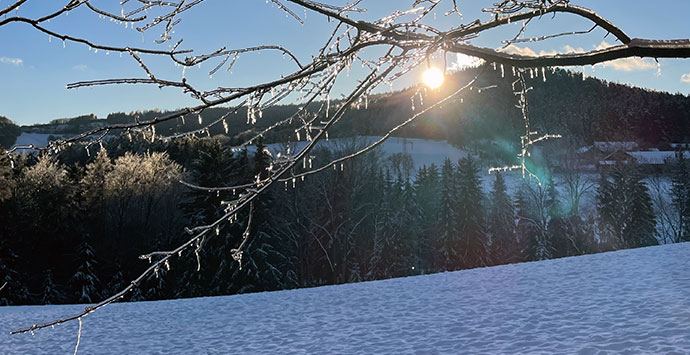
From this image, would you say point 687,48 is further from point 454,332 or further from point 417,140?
point 417,140

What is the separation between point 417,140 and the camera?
7512cm

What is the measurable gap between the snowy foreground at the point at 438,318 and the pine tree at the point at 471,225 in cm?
2114

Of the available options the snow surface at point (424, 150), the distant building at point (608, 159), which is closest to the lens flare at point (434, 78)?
Answer: the distant building at point (608, 159)

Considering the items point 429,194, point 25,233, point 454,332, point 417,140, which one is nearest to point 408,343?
point 454,332

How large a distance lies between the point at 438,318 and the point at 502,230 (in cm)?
2918

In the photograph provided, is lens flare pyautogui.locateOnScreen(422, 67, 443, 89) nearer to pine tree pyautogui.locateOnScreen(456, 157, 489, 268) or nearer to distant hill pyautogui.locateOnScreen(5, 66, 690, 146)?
pine tree pyautogui.locateOnScreen(456, 157, 489, 268)

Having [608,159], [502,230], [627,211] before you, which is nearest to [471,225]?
[502,230]

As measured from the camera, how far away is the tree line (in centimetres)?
2475

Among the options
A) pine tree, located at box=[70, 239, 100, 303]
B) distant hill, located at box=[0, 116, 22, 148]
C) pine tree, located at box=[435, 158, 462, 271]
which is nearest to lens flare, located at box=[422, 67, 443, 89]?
pine tree, located at box=[70, 239, 100, 303]

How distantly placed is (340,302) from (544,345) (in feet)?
15.8

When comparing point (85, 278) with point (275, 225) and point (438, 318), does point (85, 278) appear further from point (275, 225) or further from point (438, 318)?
point (438, 318)

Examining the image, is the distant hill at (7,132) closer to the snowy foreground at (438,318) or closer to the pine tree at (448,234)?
the pine tree at (448,234)

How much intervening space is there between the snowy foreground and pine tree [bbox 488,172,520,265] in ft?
72.9

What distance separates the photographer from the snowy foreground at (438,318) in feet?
18.7
